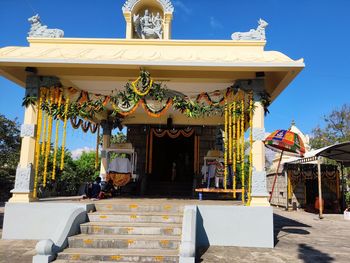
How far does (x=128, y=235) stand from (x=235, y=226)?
2.48 m

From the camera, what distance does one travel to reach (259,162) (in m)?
7.90

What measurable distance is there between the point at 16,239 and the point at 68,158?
692 inches

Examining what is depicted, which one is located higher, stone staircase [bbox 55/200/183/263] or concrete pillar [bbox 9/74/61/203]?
concrete pillar [bbox 9/74/61/203]

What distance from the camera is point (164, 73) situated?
8.62 metres

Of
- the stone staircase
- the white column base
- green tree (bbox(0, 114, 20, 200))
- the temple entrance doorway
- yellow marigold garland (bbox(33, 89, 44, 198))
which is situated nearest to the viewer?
the stone staircase

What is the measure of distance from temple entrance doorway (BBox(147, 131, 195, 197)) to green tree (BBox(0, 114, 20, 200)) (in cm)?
1055

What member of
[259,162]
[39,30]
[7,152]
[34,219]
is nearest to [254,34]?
[259,162]

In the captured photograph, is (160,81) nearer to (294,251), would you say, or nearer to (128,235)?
(128,235)

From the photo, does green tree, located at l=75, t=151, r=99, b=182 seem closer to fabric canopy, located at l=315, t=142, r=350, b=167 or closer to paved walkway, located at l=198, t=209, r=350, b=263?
fabric canopy, located at l=315, t=142, r=350, b=167

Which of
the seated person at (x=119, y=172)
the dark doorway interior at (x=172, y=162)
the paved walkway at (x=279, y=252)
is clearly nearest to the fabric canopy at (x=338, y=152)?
the paved walkway at (x=279, y=252)

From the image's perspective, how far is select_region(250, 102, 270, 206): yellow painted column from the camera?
771 cm

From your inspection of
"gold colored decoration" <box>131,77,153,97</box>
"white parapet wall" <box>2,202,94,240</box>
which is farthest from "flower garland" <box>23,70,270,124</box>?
"white parapet wall" <box>2,202,94,240</box>

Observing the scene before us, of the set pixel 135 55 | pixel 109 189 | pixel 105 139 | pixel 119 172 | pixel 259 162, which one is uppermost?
pixel 135 55

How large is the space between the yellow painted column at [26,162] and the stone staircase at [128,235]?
5.80 feet
